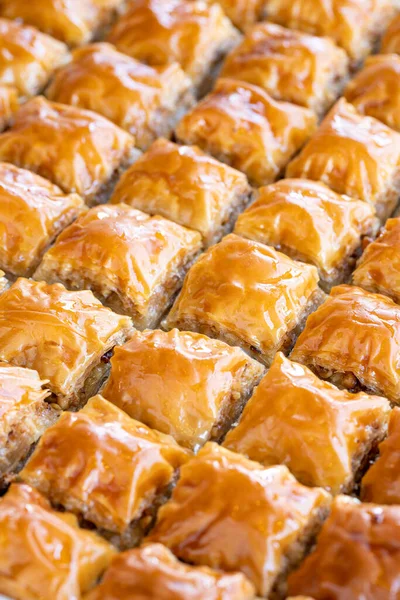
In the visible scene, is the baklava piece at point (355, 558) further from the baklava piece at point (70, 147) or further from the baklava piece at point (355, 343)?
the baklava piece at point (70, 147)

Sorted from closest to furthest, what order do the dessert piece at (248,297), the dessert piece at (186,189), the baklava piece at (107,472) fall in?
the baklava piece at (107,472) → the dessert piece at (248,297) → the dessert piece at (186,189)

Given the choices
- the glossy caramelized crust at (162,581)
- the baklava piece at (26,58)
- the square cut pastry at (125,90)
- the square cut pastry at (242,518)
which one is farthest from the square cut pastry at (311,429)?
the baklava piece at (26,58)

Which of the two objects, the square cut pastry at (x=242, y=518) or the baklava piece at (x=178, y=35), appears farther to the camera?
the baklava piece at (x=178, y=35)

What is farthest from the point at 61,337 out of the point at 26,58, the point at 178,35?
the point at 178,35

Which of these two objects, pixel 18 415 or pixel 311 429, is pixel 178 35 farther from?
pixel 311 429

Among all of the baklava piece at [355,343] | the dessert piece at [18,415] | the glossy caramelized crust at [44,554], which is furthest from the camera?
the baklava piece at [355,343]

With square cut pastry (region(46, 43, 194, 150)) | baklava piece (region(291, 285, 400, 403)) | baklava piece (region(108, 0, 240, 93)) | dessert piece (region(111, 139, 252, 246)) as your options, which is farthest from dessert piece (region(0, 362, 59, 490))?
baklava piece (region(108, 0, 240, 93))

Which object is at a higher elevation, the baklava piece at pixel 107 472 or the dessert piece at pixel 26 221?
the dessert piece at pixel 26 221
